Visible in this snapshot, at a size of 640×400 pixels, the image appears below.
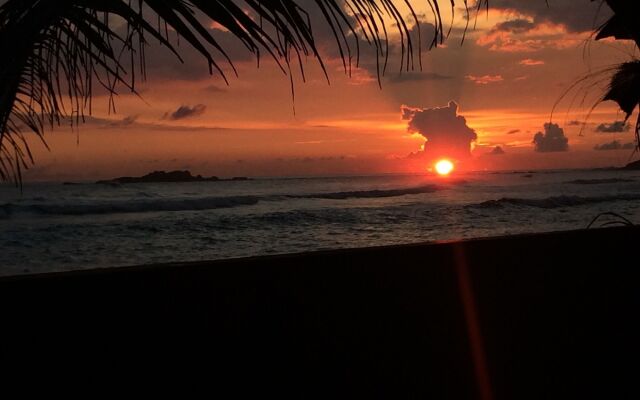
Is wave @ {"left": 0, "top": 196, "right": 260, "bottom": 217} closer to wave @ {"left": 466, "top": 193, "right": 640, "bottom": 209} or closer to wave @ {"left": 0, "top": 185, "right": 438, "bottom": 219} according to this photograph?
wave @ {"left": 0, "top": 185, "right": 438, "bottom": 219}

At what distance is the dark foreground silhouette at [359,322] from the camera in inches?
40.6

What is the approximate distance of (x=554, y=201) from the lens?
2350 cm

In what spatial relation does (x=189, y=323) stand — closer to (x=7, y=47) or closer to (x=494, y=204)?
(x=7, y=47)

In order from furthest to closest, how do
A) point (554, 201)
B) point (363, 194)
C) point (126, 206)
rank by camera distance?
point (363, 194), point (554, 201), point (126, 206)

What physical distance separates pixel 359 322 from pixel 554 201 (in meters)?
24.2

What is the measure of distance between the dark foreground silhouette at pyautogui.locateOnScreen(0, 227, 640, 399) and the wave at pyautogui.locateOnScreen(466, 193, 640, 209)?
2016 cm

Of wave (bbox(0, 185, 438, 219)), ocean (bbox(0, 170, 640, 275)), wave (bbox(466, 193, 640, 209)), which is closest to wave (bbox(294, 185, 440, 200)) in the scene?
wave (bbox(0, 185, 438, 219))

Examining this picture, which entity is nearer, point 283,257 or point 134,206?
point 283,257

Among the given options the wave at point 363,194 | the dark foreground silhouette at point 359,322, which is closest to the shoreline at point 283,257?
the dark foreground silhouette at point 359,322

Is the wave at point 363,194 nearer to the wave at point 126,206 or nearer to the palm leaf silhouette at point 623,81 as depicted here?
the wave at point 126,206

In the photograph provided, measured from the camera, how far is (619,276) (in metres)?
1.53

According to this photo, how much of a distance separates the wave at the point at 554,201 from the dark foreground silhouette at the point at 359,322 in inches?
794

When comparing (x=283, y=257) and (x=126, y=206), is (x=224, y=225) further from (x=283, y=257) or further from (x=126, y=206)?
(x=283, y=257)

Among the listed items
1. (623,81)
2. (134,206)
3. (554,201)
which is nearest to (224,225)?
(134,206)
